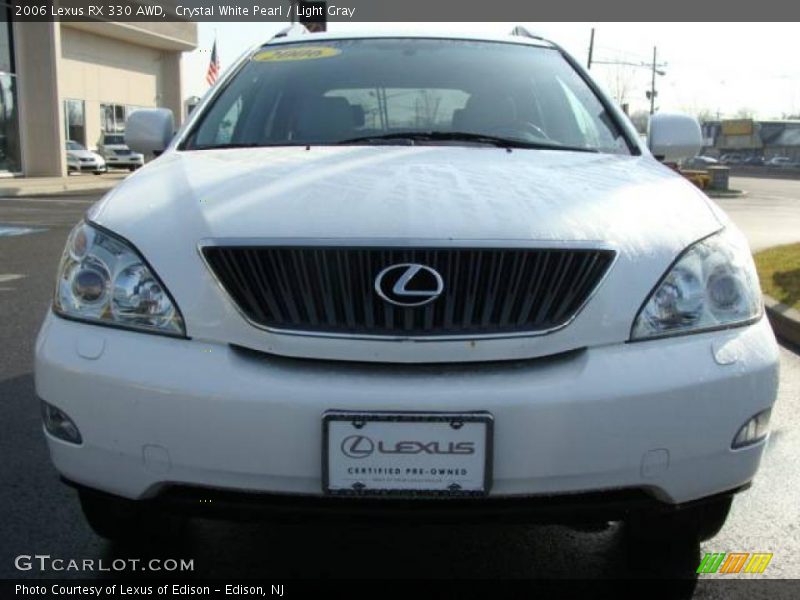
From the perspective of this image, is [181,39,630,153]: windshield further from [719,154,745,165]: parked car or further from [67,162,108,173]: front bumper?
[719,154,745,165]: parked car

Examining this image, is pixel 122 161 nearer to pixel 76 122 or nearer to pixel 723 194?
pixel 76 122

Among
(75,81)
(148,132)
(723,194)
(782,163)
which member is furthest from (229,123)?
(782,163)

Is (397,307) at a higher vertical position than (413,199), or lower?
lower

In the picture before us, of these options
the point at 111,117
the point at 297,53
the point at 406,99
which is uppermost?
the point at 297,53

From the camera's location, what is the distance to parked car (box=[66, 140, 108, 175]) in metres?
29.2

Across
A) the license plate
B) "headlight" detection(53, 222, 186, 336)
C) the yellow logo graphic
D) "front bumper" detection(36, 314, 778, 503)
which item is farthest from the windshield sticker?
the yellow logo graphic

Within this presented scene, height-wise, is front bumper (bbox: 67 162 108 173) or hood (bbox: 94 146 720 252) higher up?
hood (bbox: 94 146 720 252)

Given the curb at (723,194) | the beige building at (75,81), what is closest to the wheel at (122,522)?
the beige building at (75,81)

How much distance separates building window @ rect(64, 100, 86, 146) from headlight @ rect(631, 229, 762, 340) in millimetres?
33952

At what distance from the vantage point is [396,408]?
178 centimetres

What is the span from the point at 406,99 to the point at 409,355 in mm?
1579

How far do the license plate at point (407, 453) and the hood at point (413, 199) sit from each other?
0.43 m

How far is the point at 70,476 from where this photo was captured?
2.01 metres

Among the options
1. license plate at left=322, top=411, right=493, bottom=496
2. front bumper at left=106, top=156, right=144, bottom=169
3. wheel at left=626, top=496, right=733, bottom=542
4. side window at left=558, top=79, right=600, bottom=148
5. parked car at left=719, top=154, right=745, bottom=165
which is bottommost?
parked car at left=719, top=154, right=745, bottom=165
